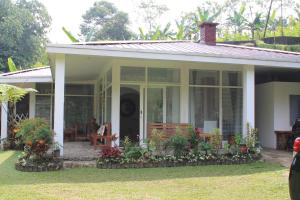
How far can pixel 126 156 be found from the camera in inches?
360

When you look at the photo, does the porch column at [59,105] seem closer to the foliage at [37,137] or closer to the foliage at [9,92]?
the foliage at [37,137]

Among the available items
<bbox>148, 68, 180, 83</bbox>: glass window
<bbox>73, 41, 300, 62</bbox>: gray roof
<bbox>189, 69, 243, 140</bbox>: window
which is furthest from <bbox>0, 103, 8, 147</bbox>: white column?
<bbox>189, 69, 243, 140</bbox>: window

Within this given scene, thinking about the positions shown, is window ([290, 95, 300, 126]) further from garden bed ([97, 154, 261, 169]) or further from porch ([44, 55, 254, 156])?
garden bed ([97, 154, 261, 169])

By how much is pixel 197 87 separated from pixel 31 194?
23.2 feet

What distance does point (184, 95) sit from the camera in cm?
1201

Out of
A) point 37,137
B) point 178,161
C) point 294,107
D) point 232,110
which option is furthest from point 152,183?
point 294,107

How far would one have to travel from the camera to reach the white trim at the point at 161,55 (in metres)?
9.30

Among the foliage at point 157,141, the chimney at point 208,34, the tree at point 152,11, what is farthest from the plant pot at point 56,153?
the tree at point 152,11

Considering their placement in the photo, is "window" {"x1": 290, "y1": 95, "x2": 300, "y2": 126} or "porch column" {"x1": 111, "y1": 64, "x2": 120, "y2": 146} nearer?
"porch column" {"x1": 111, "y1": 64, "x2": 120, "y2": 146}

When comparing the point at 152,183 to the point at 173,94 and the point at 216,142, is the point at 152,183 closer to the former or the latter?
the point at 216,142

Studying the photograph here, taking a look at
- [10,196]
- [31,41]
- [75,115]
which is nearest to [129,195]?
[10,196]

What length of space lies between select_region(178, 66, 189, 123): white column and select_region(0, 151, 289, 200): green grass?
3.06 metres

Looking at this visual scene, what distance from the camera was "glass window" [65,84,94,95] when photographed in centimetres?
1805

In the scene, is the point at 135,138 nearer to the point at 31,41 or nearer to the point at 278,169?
the point at 278,169
